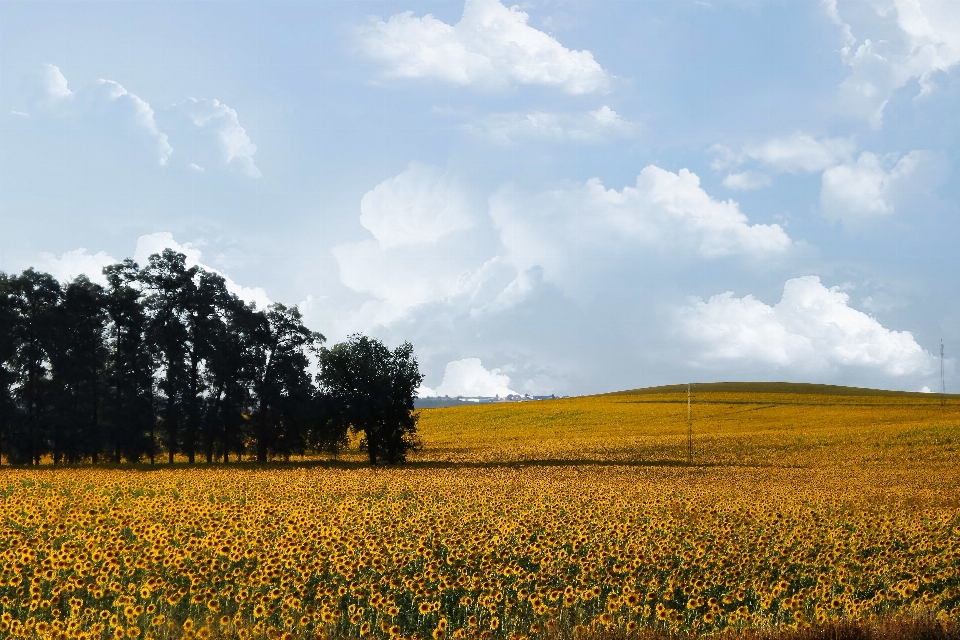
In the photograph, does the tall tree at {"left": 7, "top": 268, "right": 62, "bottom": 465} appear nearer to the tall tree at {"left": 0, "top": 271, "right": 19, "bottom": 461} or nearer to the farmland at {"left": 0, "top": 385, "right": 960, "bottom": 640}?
the tall tree at {"left": 0, "top": 271, "right": 19, "bottom": 461}

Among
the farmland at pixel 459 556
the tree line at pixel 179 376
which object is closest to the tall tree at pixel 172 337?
the tree line at pixel 179 376

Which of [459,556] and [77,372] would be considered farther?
[77,372]

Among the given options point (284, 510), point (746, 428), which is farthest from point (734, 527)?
point (746, 428)

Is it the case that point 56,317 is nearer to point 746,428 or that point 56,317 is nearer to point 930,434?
point 746,428

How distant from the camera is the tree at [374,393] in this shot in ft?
165

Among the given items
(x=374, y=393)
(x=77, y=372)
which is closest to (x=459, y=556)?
(x=374, y=393)

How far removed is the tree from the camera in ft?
165

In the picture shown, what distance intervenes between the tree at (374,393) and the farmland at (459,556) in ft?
65.2

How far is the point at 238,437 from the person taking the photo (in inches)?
1989

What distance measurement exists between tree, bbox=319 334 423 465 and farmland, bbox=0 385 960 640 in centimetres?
1988

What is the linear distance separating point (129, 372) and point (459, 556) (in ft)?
140

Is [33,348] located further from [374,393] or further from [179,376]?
[374,393]

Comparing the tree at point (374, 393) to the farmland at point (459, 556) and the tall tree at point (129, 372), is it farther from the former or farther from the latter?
the farmland at point (459, 556)

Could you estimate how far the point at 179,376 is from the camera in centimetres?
4994
